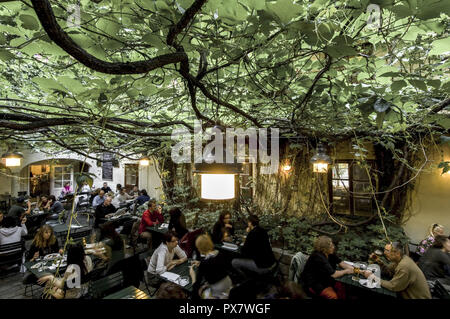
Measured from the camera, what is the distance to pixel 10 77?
2719 millimetres

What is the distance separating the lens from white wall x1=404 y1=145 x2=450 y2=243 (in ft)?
15.9

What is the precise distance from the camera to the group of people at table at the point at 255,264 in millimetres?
3002

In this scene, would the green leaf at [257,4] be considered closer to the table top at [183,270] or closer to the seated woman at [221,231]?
the table top at [183,270]

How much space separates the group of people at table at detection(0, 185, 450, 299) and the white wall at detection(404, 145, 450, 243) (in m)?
0.86

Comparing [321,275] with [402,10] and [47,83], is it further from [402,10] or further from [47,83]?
[47,83]

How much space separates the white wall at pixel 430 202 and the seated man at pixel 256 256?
370cm

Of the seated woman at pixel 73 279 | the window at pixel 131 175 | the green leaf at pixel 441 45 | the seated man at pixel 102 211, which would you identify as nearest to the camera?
the green leaf at pixel 441 45

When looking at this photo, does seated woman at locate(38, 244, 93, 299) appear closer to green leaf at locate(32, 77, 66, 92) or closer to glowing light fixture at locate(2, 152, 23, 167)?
green leaf at locate(32, 77, 66, 92)

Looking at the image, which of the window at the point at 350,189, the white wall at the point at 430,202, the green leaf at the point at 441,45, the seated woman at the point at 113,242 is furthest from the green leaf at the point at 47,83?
the white wall at the point at 430,202

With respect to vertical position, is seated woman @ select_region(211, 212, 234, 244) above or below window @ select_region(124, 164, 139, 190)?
below

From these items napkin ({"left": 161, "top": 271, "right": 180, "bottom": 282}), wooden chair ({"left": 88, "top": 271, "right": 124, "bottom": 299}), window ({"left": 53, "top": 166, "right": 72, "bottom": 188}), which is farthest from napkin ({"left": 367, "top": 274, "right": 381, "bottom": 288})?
window ({"left": 53, "top": 166, "right": 72, "bottom": 188})

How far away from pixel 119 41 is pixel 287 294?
2.90m

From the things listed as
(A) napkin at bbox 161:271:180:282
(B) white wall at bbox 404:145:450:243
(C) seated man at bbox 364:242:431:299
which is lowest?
(A) napkin at bbox 161:271:180:282
